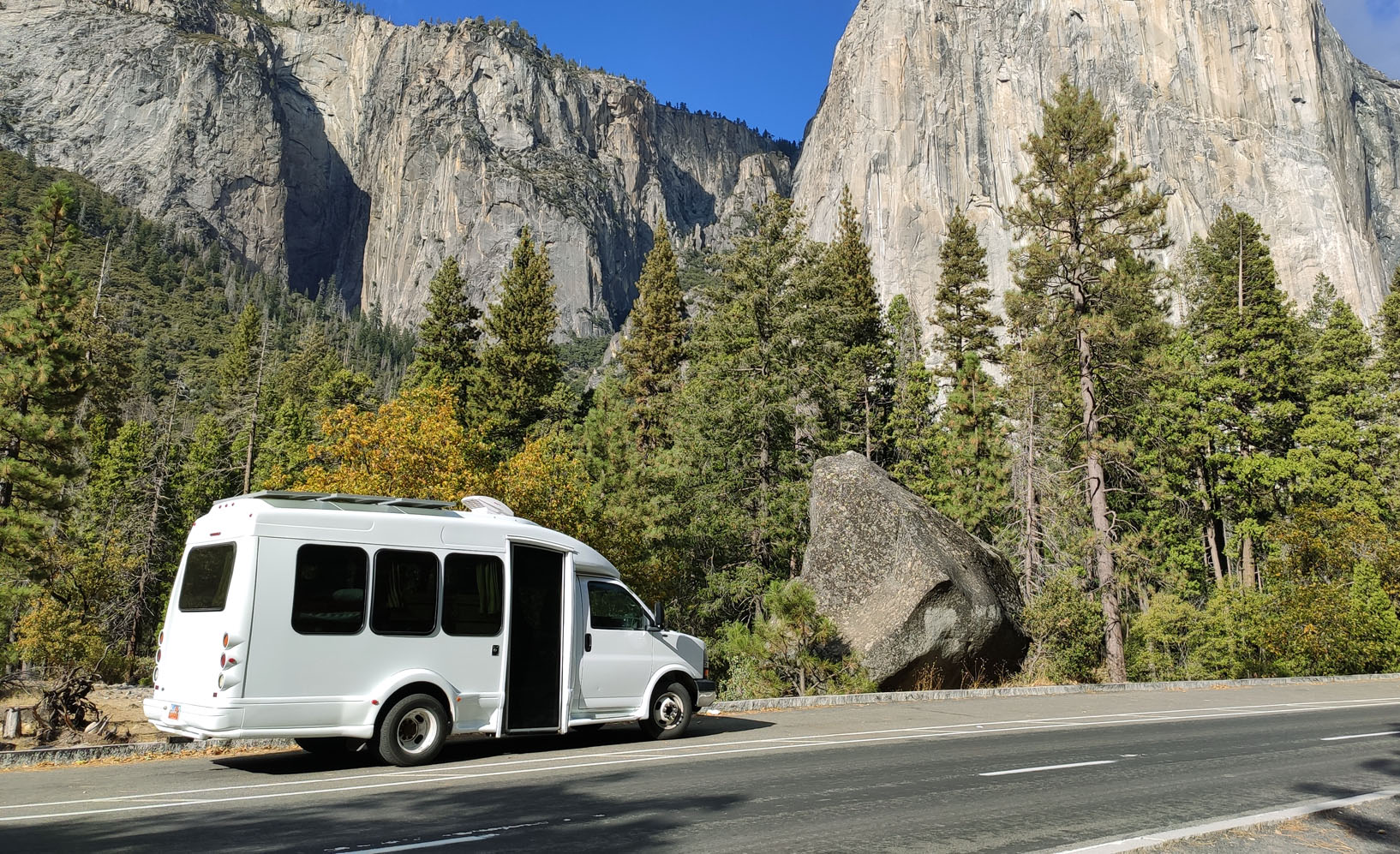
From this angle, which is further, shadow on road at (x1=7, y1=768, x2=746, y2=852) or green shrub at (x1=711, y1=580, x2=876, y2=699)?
green shrub at (x1=711, y1=580, x2=876, y2=699)

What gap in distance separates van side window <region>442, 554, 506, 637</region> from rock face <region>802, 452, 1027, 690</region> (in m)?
8.45

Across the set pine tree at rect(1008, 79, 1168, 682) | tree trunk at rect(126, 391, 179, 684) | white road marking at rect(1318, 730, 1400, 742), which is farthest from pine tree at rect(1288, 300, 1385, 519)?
tree trunk at rect(126, 391, 179, 684)

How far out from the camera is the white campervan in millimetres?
8156

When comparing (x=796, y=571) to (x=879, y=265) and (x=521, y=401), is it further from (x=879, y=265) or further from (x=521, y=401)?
(x=879, y=265)

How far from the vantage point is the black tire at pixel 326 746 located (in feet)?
30.7

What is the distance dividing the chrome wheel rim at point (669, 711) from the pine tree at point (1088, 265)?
1532cm

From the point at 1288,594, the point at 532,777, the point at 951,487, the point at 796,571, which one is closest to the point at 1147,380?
the point at 1288,594

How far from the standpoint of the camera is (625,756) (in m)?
9.16

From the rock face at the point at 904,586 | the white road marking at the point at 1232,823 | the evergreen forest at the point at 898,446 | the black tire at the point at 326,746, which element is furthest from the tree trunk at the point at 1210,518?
the black tire at the point at 326,746

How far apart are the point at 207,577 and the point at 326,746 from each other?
2321mm

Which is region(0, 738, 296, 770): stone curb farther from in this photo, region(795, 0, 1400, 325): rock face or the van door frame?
region(795, 0, 1400, 325): rock face

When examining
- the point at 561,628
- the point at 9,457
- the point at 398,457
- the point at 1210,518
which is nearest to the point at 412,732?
the point at 561,628

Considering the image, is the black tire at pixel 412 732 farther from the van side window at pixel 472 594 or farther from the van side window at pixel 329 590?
the van side window at pixel 329 590

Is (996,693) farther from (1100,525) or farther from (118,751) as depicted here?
(118,751)
